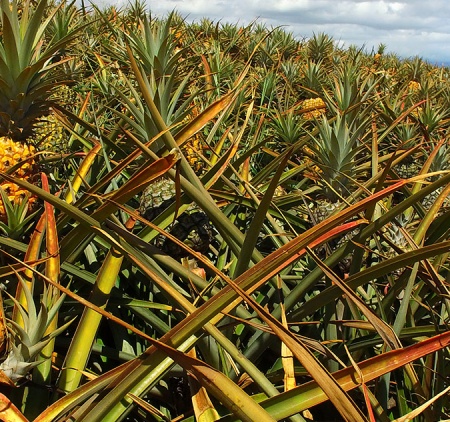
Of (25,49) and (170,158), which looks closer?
(170,158)

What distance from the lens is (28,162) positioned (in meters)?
1.12

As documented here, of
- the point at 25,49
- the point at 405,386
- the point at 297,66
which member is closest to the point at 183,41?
the point at 297,66

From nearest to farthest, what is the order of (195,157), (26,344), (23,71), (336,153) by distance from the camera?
(26,344), (23,71), (336,153), (195,157)

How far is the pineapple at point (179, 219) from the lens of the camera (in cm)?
120

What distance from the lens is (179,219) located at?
1194 mm

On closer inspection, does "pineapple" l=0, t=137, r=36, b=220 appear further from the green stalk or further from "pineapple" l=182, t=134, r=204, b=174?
"pineapple" l=182, t=134, r=204, b=174

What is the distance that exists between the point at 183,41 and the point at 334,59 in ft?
3.98

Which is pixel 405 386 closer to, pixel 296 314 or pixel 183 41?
pixel 296 314

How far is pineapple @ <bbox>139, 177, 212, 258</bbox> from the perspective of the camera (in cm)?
120

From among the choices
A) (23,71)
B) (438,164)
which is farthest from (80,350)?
(438,164)

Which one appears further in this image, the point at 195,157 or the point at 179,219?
the point at 195,157

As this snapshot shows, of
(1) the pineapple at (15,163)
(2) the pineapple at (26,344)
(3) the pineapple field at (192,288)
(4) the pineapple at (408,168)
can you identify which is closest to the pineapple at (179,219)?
(3) the pineapple field at (192,288)

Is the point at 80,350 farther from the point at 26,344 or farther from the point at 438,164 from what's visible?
the point at 438,164

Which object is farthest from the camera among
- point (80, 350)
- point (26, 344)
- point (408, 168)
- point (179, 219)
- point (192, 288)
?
point (408, 168)
